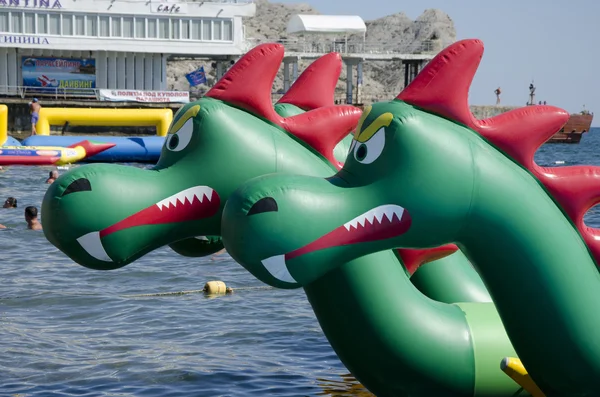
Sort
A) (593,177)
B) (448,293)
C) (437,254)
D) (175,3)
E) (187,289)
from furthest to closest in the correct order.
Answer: (175,3) < (187,289) < (448,293) < (437,254) < (593,177)

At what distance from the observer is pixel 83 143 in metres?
24.3

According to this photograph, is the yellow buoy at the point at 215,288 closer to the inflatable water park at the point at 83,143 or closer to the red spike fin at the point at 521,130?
the red spike fin at the point at 521,130

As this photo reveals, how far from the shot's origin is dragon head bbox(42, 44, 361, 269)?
492 cm

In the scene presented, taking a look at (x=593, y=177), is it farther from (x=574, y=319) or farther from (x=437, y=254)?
(x=437, y=254)

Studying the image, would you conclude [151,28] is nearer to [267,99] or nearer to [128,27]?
[128,27]

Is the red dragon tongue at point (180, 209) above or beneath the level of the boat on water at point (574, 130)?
above

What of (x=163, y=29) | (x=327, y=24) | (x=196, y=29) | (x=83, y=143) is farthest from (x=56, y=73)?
(x=83, y=143)

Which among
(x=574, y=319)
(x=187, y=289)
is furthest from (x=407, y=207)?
(x=187, y=289)

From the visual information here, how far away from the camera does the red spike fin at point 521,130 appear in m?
4.77

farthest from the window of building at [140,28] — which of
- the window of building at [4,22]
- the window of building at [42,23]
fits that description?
the window of building at [4,22]

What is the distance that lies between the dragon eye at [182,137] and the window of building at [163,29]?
33371mm

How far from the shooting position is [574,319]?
4.70 meters

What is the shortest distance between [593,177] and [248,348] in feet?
12.9

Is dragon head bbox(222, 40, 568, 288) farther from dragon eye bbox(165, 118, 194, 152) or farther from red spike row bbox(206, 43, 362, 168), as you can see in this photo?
dragon eye bbox(165, 118, 194, 152)
